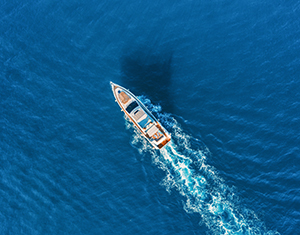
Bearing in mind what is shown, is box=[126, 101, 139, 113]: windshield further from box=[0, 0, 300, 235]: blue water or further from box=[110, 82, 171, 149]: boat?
box=[0, 0, 300, 235]: blue water

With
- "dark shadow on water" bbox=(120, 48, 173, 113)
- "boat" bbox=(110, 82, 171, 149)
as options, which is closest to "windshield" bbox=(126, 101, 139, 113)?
"boat" bbox=(110, 82, 171, 149)

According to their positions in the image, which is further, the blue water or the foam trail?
Result: the blue water

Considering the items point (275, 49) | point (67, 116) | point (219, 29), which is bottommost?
point (275, 49)

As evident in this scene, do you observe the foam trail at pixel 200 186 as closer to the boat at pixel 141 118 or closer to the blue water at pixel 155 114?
the blue water at pixel 155 114

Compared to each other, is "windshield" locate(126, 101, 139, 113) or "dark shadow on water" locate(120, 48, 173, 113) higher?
"dark shadow on water" locate(120, 48, 173, 113)

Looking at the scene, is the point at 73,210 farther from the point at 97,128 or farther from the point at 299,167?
the point at 299,167

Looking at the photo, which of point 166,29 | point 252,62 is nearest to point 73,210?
point 166,29
